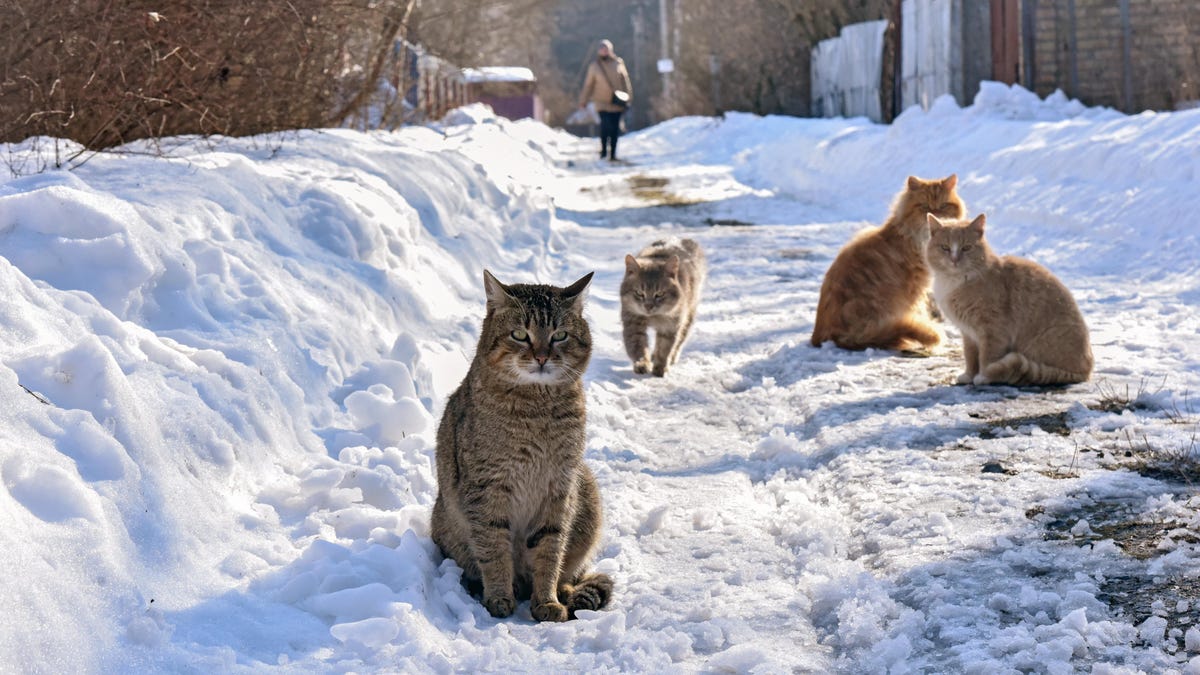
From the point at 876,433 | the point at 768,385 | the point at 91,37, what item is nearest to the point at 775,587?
the point at 876,433

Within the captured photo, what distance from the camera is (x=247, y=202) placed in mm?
7074

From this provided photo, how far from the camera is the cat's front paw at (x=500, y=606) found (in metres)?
4.24

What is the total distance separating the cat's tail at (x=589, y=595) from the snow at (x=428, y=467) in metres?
0.06

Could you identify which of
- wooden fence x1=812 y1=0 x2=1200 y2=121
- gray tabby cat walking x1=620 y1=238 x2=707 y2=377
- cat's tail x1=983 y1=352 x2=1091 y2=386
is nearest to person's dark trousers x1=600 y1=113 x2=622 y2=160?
wooden fence x1=812 y1=0 x2=1200 y2=121

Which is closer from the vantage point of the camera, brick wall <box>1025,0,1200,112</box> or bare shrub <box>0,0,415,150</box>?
bare shrub <box>0,0,415,150</box>

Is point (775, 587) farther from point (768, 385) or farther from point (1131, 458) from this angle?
point (768, 385)

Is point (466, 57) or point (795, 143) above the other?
point (466, 57)

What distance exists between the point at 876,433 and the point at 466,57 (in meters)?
18.3

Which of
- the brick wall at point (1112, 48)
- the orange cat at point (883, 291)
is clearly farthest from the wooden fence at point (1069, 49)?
the orange cat at point (883, 291)

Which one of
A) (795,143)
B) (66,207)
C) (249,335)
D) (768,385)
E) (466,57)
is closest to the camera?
(66,207)

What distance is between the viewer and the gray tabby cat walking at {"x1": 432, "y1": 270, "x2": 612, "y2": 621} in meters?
4.26

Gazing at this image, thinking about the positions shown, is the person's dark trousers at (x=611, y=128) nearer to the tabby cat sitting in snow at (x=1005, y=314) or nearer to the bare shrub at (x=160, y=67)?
the bare shrub at (x=160, y=67)

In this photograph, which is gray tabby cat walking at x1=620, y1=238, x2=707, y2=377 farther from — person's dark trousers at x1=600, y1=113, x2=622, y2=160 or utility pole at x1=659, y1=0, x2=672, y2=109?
utility pole at x1=659, y1=0, x2=672, y2=109

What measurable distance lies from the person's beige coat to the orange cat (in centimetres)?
1900
